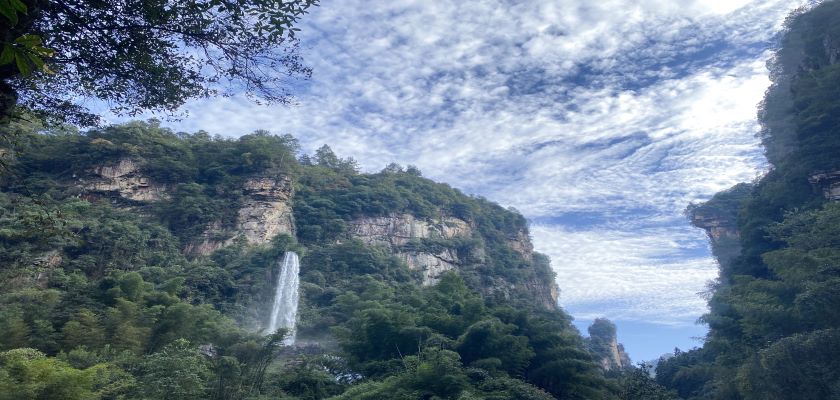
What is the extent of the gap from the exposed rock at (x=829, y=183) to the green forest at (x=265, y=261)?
102 mm

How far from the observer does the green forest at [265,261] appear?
4844 millimetres

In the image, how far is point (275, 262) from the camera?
28469 millimetres

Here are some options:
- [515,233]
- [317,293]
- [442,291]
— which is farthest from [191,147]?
[515,233]

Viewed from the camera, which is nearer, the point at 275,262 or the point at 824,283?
the point at 824,283

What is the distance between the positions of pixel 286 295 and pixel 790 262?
24217 millimetres

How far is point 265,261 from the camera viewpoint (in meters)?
28.1

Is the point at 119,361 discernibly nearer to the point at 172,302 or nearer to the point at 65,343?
the point at 65,343

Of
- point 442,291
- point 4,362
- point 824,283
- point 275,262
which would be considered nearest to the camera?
point 4,362

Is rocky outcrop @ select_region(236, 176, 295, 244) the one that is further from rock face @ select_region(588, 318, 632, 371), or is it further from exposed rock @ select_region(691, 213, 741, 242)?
rock face @ select_region(588, 318, 632, 371)

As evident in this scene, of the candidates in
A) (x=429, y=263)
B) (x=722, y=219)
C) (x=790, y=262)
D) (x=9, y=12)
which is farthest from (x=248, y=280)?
(x=722, y=219)

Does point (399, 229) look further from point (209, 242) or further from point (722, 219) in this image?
point (722, 219)

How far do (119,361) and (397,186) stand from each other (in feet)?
122

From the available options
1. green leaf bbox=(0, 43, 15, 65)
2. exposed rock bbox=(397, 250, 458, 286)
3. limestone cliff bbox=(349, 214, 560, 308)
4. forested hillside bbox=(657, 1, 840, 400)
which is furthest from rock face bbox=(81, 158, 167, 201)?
green leaf bbox=(0, 43, 15, 65)

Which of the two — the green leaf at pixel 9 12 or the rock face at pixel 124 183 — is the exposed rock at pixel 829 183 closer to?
the green leaf at pixel 9 12
